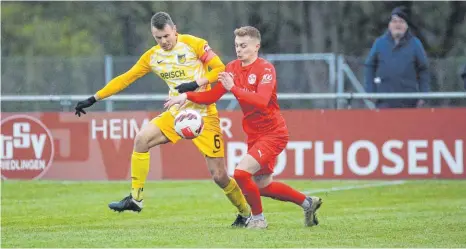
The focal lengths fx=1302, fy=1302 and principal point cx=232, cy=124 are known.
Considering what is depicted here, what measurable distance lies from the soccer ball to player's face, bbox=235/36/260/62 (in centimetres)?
76

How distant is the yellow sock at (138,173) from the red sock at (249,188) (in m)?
1.23

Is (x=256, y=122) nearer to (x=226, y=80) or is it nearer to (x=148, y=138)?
(x=226, y=80)

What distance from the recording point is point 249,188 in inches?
461

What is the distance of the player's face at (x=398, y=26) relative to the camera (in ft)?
57.1

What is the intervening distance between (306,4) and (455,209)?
15.8m

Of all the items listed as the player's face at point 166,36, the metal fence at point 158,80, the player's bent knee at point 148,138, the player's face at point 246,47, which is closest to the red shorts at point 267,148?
the player's face at point 246,47

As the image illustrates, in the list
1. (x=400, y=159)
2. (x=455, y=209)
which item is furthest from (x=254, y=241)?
(x=400, y=159)

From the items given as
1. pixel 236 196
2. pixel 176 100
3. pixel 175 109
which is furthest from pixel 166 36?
pixel 236 196

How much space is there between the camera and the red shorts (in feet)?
38.2

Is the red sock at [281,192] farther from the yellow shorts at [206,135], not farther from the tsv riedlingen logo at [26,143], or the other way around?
the tsv riedlingen logo at [26,143]

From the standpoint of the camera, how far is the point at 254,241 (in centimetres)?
1077

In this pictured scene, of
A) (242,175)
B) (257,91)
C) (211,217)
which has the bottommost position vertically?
(211,217)

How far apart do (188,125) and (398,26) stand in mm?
6079

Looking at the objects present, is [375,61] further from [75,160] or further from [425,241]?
[425,241]
